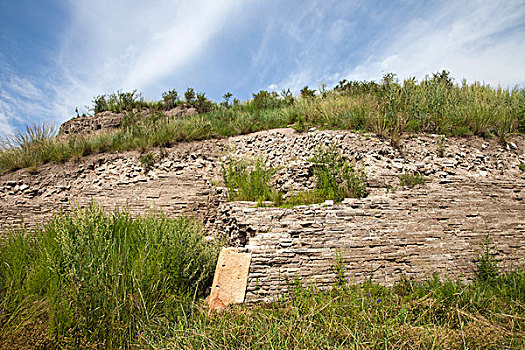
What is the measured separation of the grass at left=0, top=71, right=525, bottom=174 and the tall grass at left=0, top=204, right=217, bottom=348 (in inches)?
205

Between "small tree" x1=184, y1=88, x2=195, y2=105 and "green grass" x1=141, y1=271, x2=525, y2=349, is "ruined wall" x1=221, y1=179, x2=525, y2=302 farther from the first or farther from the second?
"small tree" x1=184, y1=88, x2=195, y2=105

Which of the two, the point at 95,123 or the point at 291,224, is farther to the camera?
the point at 95,123

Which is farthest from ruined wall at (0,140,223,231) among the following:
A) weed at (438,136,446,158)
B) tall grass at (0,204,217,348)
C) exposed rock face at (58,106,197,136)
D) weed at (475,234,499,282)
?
weed at (438,136,446,158)

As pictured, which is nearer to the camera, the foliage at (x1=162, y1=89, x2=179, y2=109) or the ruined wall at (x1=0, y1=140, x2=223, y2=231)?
the ruined wall at (x1=0, y1=140, x2=223, y2=231)

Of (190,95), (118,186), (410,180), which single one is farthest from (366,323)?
(190,95)

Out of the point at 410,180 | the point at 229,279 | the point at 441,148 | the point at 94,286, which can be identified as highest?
the point at 441,148

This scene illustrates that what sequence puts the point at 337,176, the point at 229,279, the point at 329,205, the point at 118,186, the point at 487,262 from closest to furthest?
the point at 229,279
the point at 487,262
the point at 329,205
the point at 337,176
the point at 118,186

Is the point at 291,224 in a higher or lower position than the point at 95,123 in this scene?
lower

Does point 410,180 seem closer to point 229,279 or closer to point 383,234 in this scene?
point 383,234

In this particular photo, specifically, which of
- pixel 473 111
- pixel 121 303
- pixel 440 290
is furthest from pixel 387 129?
pixel 121 303

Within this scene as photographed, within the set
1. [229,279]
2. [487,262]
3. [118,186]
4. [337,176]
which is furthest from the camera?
[118,186]

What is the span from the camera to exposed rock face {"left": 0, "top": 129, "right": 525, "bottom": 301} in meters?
4.57

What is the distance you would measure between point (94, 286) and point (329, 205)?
398cm

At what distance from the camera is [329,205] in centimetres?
522
